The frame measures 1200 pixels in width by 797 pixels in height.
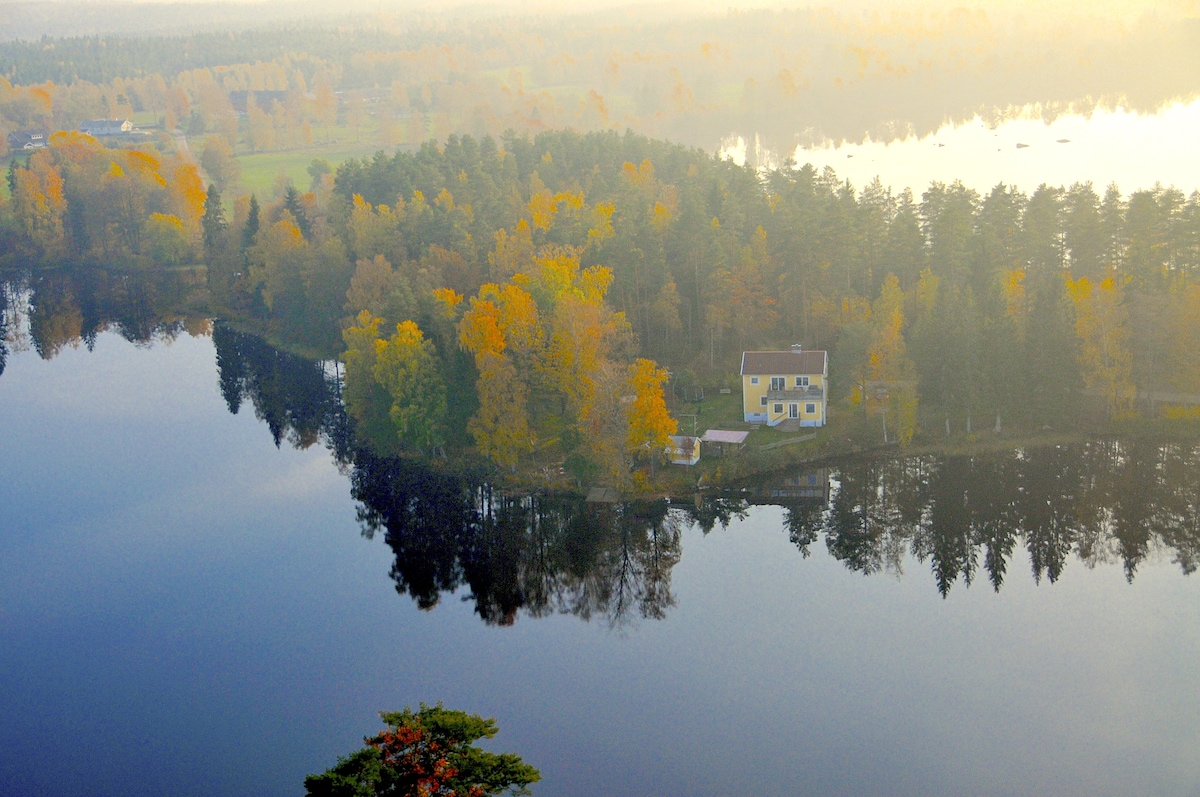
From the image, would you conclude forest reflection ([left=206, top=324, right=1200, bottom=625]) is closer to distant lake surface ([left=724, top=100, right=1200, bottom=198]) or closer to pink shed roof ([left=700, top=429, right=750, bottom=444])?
pink shed roof ([left=700, top=429, right=750, bottom=444])

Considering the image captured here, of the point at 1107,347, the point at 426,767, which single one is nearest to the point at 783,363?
the point at 1107,347

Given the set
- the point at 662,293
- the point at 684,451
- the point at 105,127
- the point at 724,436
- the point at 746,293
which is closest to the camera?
the point at 684,451

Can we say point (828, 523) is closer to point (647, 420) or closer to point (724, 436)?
point (724, 436)

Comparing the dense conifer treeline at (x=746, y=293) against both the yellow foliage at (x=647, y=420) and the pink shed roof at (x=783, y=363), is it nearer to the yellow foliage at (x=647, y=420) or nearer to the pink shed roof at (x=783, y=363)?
the yellow foliage at (x=647, y=420)

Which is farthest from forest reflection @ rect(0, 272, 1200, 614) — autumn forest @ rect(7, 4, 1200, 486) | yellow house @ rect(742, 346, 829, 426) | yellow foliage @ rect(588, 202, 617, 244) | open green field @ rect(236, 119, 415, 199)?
open green field @ rect(236, 119, 415, 199)

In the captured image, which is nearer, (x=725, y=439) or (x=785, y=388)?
(x=725, y=439)

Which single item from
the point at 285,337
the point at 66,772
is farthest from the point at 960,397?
the point at 285,337
